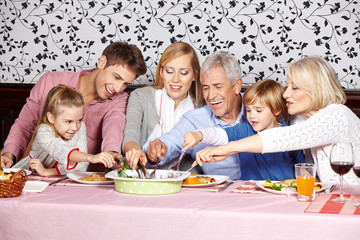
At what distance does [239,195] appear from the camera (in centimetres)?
189

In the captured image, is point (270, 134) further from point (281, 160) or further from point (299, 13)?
point (299, 13)

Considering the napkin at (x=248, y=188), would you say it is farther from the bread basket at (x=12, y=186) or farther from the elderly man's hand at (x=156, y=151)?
the bread basket at (x=12, y=186)

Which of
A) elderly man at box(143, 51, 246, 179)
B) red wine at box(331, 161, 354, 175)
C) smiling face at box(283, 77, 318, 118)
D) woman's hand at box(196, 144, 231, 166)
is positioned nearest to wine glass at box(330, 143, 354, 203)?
red wine at box(331, 161, 354, 175)

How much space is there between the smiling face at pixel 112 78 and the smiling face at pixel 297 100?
103 centimetres

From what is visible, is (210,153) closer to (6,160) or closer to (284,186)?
(284,186)

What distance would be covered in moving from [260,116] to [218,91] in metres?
0.30

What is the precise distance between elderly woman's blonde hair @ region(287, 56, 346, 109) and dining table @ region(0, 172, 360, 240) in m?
0.54

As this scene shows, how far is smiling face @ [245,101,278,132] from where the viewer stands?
8.41ft

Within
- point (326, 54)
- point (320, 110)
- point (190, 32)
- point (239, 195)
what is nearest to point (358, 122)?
point (320, 110)

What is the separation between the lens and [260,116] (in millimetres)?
2568

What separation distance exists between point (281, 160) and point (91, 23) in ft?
6.50

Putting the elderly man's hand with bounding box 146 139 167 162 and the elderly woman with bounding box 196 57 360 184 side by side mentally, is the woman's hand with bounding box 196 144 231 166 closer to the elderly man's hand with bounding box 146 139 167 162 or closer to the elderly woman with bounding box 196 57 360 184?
the elderly woman with bounding box 196 57 360 184

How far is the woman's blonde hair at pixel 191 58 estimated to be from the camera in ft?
9.52

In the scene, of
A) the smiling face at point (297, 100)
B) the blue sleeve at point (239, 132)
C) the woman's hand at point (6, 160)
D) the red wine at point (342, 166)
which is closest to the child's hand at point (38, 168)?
the woman's hand at point (6, 160)
